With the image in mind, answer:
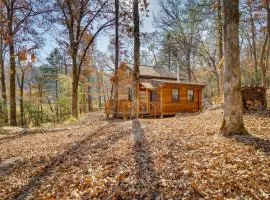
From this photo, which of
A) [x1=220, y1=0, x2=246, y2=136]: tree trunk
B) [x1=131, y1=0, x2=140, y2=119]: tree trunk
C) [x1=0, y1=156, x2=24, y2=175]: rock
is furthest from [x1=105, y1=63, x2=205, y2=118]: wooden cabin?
[x1=220, y1=0, x2=246, y2=136]: tree trunk

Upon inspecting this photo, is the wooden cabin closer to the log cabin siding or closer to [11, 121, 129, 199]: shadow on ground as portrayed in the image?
the log cabin siding

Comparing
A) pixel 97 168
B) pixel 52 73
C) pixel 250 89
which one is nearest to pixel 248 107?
pixel 250 89

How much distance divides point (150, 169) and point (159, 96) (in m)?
19.7

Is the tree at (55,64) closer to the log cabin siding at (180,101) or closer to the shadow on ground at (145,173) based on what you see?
the log cabin siding at (180,101)

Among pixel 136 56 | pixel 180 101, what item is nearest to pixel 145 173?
pixel 136 56

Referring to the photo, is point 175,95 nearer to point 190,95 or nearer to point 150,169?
point 190,95

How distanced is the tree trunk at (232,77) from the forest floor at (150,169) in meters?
0.40

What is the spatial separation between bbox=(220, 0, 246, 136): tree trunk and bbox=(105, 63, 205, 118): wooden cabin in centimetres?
1318

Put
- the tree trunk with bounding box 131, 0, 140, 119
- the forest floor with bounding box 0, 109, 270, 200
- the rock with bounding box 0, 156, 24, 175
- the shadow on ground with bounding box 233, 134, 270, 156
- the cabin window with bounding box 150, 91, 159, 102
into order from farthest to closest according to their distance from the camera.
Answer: the cabin window with bounding box 150, 91, 159, 102
the tree trunk with bounding box 131, 0, 140, 119
the rock with bounding box 0, 156, 24, 175
the shadow on ground with bounding box 233, 134, 270, 156
the forest floor with bounding box 0, 109, 270, 200

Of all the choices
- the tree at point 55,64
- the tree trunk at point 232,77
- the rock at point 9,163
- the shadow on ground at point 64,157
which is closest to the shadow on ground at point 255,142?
the tree trunk at point 232,77

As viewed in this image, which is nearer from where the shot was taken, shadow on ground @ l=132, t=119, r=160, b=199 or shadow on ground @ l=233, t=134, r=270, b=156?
shadow on ground @ l=132, t=119, r=160, b=199

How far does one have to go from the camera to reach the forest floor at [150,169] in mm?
4195

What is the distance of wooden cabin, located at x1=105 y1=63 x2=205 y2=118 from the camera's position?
22.1 m

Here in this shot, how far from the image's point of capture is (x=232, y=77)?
6887 millimetres
